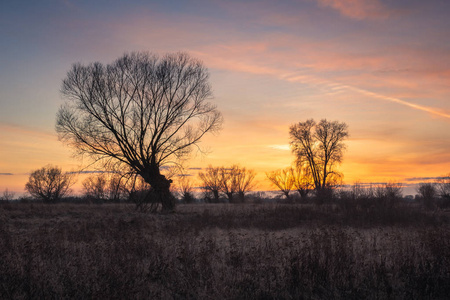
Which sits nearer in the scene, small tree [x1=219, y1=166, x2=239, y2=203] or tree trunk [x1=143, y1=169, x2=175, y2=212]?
tree trunk [x1=143, y1=169, x2=175, y2=212]

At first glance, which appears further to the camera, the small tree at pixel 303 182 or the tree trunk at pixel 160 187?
the small tree at pixel 303 182

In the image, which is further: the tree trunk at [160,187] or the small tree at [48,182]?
the small tree at [48,182]

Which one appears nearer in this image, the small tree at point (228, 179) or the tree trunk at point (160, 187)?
the tree trunk at point (160, 187)

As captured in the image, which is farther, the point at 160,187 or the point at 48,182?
the point at 48,182

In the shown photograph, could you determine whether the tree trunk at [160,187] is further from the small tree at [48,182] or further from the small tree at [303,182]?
the small tree at [48,182]

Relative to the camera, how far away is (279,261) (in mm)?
8047

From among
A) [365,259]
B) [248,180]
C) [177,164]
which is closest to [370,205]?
[177,164]

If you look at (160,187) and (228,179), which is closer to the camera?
(160,187)

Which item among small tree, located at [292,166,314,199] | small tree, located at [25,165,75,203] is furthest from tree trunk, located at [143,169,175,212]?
small tree, located at [25,165,75,203]

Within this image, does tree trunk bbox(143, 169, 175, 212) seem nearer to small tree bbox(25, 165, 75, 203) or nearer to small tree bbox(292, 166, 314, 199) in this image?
small tree bbox(292, 166, 314, 199)

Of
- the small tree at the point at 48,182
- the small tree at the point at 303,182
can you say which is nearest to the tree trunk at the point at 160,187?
the small tree at the point at 303,182

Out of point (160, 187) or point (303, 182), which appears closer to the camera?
point (160, 187)

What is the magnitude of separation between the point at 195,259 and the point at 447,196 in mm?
30597

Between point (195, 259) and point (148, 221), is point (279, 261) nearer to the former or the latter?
point (195, 259)
